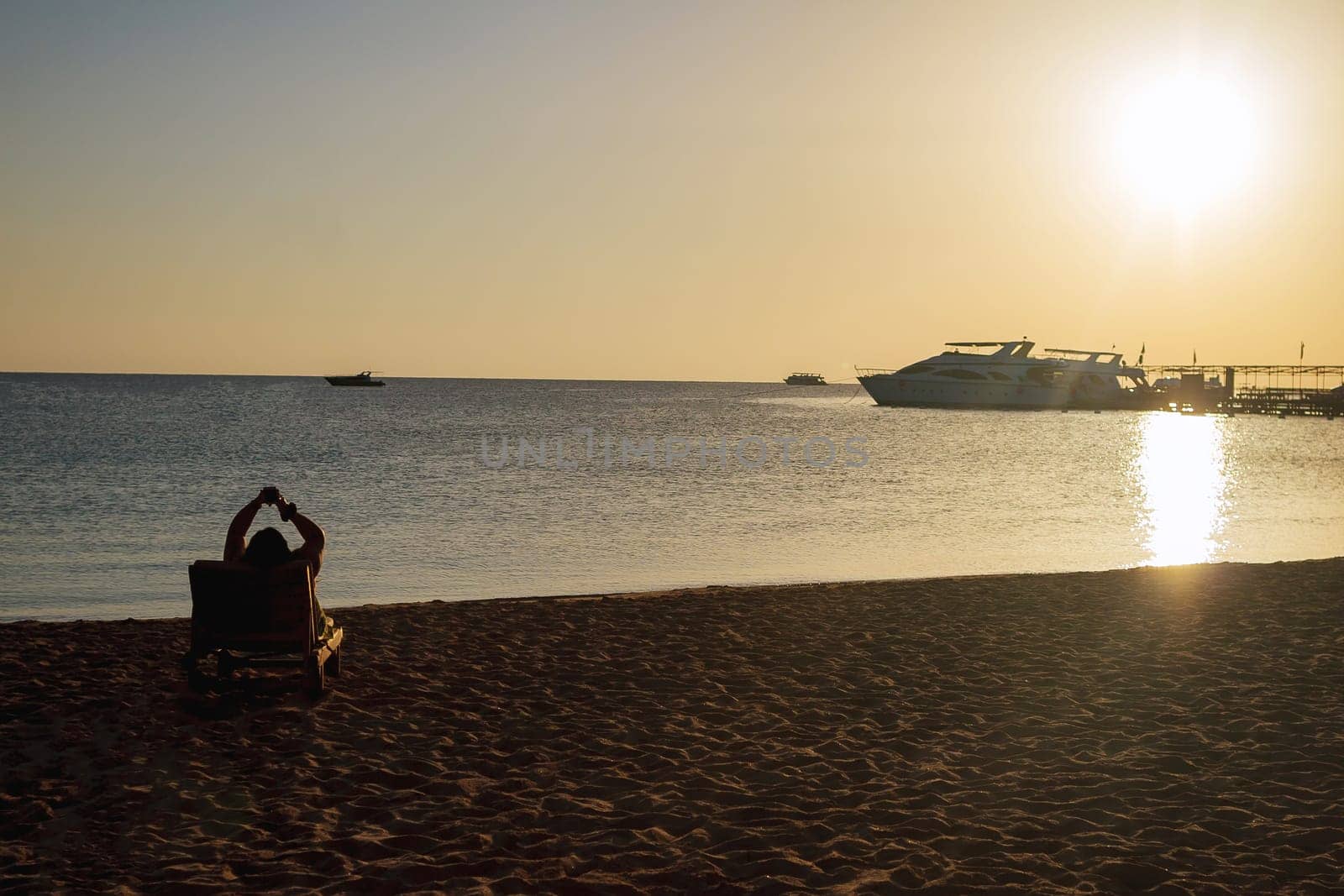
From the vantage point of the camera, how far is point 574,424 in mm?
80125

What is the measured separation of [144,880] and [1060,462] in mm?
48518

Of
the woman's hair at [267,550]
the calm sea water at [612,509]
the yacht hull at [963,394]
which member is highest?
the yacht hull at [963,394]

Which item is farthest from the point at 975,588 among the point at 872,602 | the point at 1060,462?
the point at 1060,462

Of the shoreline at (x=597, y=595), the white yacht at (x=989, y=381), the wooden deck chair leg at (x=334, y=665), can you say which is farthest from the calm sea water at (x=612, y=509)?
the white yacht at (x=989, y=381)

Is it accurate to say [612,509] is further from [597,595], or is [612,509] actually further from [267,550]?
[267,550]

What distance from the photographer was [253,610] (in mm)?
7223

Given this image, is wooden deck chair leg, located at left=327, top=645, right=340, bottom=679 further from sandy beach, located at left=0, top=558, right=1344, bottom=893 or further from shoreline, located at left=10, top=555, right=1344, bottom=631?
shoreline, located at left=10, top=555, right=1344, bottom=631

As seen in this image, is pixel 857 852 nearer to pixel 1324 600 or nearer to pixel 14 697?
pixel 14 697

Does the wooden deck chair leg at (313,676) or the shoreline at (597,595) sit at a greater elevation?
the wooden deck chair leg at (313,676)

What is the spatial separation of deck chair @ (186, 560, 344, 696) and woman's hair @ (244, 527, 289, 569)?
0.09 metres

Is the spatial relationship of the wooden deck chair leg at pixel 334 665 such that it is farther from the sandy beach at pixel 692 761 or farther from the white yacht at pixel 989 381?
the white yacht at pixel 989 381

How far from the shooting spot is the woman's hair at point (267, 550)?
7.29 meters

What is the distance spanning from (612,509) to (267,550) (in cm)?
1804

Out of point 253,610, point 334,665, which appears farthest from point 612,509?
point 253,610
